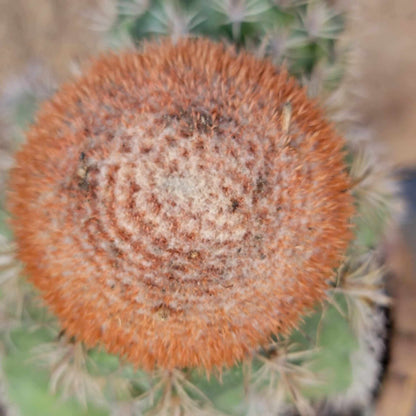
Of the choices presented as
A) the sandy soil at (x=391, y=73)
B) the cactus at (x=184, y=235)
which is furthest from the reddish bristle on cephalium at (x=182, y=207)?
the sandy soil at (x=391, y=73)

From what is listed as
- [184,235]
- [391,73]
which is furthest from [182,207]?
[391,73]

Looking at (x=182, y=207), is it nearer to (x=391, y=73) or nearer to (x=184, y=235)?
(x=184, y=235)

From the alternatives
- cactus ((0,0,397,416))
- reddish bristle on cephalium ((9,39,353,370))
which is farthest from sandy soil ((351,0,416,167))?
reddish bristle on cephalium ((9,39,353,370))

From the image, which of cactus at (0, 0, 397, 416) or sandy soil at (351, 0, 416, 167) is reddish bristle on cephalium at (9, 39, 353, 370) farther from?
sandy soil at (351, 0, 416, 167)

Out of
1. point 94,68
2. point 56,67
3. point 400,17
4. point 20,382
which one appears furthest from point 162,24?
point 400,17

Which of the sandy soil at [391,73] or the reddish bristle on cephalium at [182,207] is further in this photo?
the sandy soil at [391,73]

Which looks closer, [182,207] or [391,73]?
[182,207]

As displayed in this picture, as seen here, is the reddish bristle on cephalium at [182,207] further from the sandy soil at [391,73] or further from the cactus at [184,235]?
the sandy soil at [391,73]

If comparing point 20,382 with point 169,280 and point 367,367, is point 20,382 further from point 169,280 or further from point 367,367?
point 367,367
